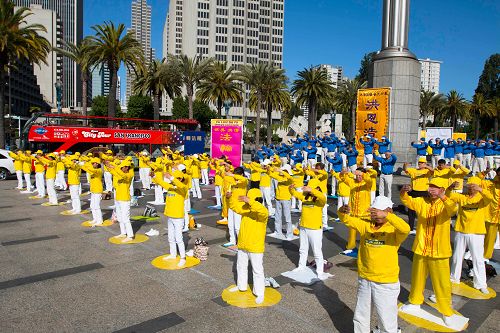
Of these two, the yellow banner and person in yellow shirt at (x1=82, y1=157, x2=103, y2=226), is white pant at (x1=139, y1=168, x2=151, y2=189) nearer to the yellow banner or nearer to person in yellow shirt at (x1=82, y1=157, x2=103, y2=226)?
person in yellow shirt at (x1=82, y1=157, x2=103, y2=226)

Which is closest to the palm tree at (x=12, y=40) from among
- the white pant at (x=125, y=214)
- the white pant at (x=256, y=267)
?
the white pant at (x=125, y=214)

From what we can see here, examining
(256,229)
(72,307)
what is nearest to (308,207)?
(256,229)

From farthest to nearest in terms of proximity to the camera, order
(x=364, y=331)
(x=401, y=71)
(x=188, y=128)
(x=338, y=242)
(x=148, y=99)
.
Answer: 1. (x=148, y=99)
2. (x=188, y=128)
3. (x=401, y=71)
4. (x=338, y=242)
5. (x=364, y=331)

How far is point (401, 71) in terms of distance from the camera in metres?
26.7

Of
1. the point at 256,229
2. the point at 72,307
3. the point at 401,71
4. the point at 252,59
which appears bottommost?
the point at 72,307

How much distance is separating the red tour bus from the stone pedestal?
56.5 ft

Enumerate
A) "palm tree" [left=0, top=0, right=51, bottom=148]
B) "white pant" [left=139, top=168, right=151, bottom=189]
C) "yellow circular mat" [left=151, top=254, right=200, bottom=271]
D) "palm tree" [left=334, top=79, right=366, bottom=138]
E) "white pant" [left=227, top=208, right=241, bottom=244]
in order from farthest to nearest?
"palm tree" [left=334, top=79, right=366, bottom=138] → "palm tree" [left=0, top=0, right=51, bottom=148] → "white pant" [left=139, top=168, right=151, bottom=189] → "white pant" [left=227, top=208, right=241, bottom=244] → "yellow circular mat" [left=151, top=254, right=200, bottom=271]

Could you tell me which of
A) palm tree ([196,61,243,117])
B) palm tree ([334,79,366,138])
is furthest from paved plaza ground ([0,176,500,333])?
palm tree ([334,79,366,138])

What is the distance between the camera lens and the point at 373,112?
27359 millimetres

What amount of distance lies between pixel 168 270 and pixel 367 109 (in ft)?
75.4

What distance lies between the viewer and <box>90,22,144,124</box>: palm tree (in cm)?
3306

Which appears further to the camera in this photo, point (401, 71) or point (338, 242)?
point (401, 71)

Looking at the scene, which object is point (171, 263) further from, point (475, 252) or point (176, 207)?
point (475, 252)

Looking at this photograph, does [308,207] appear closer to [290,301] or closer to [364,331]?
[290,301]
